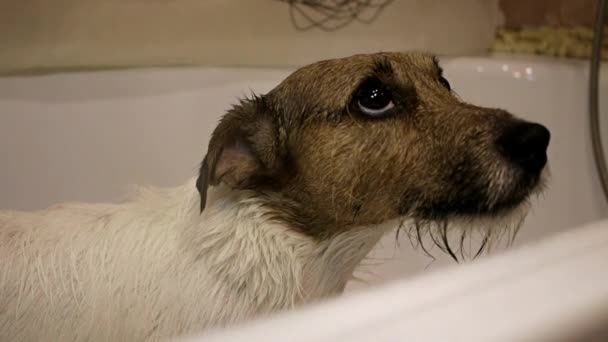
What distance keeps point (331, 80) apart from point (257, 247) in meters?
0.32

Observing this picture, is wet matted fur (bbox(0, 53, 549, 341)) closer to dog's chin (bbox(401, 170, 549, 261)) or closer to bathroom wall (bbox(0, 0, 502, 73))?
dog's chin (bbox(401, 170, 549, 261))

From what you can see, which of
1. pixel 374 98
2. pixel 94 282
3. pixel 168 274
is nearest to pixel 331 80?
pixel 374 98

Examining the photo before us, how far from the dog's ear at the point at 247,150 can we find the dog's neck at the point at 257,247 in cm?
4

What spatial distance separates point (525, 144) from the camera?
2.78 ft

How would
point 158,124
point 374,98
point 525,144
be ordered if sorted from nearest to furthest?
point 525,144 → point 374,98 → point 158,124

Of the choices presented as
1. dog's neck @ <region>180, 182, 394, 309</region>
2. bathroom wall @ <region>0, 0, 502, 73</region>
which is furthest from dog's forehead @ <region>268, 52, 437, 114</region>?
bathroom wall @ <region>0, 0, 502, 73</region>

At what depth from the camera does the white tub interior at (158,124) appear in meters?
1.68

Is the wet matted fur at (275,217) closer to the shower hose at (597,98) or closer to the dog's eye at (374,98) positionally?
the dog's eye at (374,98)

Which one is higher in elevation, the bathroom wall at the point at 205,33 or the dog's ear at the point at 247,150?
the bathroom wall at the point at 205,33

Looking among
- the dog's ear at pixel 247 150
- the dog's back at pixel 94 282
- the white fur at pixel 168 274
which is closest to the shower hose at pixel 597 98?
the white fur at pixel 168 274

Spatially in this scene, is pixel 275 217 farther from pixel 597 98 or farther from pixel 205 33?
pixel 597 98

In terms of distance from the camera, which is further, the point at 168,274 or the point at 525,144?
the point at 168,274

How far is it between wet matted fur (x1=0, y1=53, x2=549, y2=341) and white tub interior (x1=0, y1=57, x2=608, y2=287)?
65 cm

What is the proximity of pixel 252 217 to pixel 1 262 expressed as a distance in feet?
1.51
